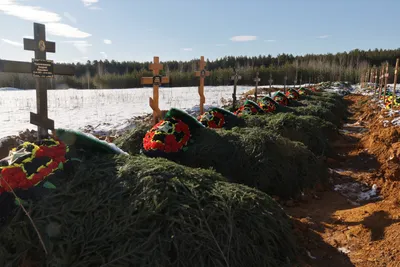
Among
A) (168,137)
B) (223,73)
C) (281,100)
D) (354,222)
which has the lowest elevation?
(354,222)

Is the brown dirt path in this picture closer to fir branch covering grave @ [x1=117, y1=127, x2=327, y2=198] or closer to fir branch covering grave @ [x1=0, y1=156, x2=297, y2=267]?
fir branch covering grave @ [x1=117, y1=127, x2=327, y2=198]

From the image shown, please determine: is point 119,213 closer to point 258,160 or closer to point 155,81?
point 258,160

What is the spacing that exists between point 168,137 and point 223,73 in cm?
3274

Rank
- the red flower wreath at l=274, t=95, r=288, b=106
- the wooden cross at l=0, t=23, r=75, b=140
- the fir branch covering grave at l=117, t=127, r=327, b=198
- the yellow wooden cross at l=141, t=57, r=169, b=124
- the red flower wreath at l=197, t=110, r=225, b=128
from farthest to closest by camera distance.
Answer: the red flower wreath at l=274, t=95, r=288, b=106, the yellow wooden cross at l=141, t=57, r=169, b=124, the red flower wreath at l=197, t=110, r=225, b=128, the fir branch covering grave at l=117, t=127, r=327, b=198, the wooden cross at l=0, t=23, r=75, b=140

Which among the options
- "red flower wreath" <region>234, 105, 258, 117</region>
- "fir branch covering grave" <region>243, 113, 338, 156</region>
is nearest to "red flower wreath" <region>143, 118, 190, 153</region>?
"fir branch covering grave" <region>243, 113, 338, 156</region>

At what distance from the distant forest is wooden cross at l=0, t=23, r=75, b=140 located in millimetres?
21714

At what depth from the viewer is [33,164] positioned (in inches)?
97.1

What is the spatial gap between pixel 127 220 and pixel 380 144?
19.5ft

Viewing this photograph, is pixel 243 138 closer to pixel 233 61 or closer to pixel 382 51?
pixel 233 61

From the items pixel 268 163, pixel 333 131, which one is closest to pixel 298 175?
pixel 268 163

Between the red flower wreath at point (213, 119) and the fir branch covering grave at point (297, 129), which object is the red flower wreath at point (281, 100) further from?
the red flower wreath at point (213, 119)

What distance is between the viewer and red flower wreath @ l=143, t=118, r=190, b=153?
445cm

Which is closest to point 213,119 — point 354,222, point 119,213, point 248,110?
point 248,110

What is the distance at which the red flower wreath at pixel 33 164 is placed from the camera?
2318 millimetres
